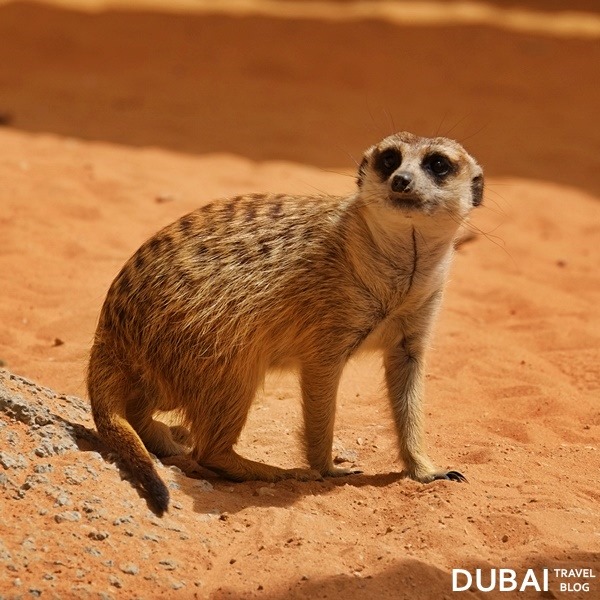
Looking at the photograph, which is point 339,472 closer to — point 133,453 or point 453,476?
point 453,476

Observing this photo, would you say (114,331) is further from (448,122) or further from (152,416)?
(448,122)

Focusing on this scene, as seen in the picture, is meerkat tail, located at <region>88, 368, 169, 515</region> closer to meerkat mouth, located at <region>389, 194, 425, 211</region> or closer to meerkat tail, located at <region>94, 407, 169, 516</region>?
meerkat tail, located at <region>94, 407, 169, 516</region>

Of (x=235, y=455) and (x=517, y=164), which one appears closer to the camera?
(x=235, y=455)

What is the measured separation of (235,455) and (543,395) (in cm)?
141

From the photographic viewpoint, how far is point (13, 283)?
479cm

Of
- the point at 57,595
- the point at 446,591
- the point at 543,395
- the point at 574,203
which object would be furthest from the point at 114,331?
the point at 574,203

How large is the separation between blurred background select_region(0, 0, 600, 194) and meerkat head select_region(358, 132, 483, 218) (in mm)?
3778

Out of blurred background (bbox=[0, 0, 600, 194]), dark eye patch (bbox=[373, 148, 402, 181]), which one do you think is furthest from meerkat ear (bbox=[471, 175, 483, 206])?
blurred background (bbox=[0, 0, 600, 194])

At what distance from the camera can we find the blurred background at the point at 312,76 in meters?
7.80

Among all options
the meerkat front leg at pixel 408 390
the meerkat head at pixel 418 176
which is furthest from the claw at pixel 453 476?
the meerkat head at pixel 418 176

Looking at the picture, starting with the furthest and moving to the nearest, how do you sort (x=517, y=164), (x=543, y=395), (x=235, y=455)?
1. (x=517, y=164)
2. (x=543, y=395)
3. (x=235, y=455)

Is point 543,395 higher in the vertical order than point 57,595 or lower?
lower

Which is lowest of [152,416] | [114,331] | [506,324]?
[506,324]

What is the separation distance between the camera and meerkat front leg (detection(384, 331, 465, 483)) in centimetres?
350
